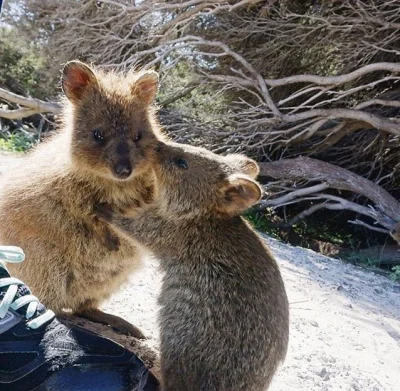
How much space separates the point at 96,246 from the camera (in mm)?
2742

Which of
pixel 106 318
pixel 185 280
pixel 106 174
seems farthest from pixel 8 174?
pixel 185 280

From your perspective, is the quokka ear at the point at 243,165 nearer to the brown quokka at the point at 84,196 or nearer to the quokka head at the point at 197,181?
the quokka head at the point at 197,181

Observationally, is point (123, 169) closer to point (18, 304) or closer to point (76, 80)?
point (76, 80)

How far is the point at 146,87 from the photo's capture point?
3061 mm

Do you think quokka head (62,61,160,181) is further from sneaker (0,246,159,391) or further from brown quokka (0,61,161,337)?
sneaker (0,246,159,391)

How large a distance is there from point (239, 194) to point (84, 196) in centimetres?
73

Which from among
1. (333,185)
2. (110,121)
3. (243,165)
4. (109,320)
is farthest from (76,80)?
(333,185)

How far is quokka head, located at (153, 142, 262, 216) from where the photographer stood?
275cm

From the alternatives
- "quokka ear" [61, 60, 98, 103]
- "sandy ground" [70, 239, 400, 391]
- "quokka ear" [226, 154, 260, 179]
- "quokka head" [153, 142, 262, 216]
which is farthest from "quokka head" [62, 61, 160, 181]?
"sandy ground" [70, 239, 400, 391]

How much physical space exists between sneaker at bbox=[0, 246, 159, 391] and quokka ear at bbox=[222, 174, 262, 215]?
883 mm

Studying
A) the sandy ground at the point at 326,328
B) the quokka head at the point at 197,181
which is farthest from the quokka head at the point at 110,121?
the sandy ground at the point at 326,328

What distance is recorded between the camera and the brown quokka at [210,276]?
2.33m

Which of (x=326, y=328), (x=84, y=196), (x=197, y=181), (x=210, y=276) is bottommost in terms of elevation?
(x=326, y=328)

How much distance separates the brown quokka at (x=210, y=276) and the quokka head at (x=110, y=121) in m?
0.17
